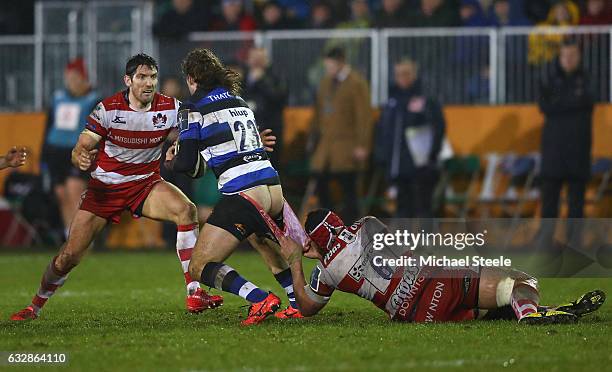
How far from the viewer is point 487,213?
20531 mm

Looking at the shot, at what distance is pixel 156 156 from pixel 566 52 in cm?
801

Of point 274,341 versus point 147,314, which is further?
point 147,314

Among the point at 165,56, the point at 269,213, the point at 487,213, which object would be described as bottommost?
the point at 487,213

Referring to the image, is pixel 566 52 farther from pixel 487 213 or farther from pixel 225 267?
pixel 225 267

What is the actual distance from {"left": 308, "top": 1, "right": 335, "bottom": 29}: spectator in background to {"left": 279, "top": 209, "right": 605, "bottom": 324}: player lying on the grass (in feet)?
39.4

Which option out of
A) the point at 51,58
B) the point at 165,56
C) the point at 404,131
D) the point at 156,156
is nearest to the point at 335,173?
the point at 404,131

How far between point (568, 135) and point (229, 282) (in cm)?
928

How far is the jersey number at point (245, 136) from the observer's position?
1028 centimetres

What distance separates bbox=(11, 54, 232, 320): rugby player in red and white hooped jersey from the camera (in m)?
11.1

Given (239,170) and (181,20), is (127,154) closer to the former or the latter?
(239,170)

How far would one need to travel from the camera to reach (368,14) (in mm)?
21375

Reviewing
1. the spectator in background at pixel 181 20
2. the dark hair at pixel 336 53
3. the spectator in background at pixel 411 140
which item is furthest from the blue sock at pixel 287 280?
the spectator in background at pixel 181 20

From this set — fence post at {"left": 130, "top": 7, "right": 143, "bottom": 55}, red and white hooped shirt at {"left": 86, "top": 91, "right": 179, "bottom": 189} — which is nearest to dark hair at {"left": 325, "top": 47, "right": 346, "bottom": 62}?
fence post at {"left": 130, "top": 7, "right": 143, "bottom": 55}

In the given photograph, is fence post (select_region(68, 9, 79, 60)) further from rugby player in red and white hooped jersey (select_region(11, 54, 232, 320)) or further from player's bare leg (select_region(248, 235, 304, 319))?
player's bare leg (select_region(248, 235, 304, 319))
